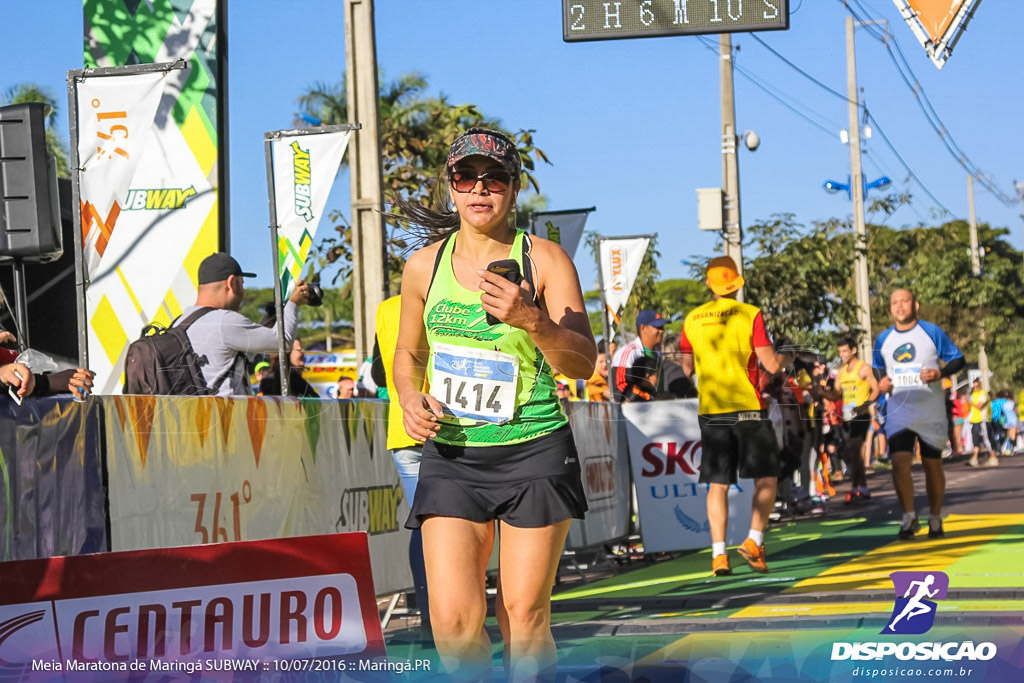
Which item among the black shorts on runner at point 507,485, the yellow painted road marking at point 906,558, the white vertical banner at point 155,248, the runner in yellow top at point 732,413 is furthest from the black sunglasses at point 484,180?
the white vertical banner at point 155,248

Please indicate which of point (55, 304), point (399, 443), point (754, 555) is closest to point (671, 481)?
point (754, 555)

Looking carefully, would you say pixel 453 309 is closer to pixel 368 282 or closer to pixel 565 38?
pixel 565 38

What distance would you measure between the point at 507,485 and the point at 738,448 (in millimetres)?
5633

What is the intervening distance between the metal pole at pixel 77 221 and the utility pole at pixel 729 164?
1359 centimetres

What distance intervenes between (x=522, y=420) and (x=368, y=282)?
27.8 ft

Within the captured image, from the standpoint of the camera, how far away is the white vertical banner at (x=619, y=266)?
1394cm

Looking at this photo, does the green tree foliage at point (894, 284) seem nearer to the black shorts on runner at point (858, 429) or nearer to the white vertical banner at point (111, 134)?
the black shorts on runner at point (858, 429)

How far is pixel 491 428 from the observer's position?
4.21 metres

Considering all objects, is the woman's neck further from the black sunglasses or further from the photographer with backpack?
the photographer with backpack

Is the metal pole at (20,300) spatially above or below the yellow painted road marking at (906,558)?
above

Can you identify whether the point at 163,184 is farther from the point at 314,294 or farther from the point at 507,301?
the point at 507,301

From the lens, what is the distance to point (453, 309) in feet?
14.0

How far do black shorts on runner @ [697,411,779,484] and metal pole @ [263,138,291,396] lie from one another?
2.94 meters

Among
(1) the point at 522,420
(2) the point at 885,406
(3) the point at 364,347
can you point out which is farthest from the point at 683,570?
(1) the point at 522,420
